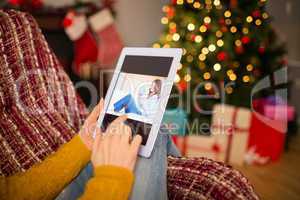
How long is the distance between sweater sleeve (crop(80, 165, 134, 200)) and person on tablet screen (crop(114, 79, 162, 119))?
0.15 meters

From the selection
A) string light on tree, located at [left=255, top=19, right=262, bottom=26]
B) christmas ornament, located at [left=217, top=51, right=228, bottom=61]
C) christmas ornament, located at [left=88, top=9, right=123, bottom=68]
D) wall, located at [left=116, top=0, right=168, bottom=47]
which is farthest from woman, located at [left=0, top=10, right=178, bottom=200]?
wall, located at [left=116, top=0, right=168, bottom=47]

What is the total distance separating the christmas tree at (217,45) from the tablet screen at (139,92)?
1621 millimetres

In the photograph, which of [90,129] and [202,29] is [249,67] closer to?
[202,29]

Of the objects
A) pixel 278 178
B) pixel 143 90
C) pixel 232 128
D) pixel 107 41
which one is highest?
pixel 143 90

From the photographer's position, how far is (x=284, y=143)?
268 centimetres

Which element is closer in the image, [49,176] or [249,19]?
[49,176]

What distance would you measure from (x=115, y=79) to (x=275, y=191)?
1.49 m

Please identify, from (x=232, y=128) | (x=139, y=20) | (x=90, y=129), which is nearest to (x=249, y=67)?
(x=232, y=128)

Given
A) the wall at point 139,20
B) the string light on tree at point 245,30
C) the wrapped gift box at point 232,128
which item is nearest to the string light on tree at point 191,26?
the string light on tree at point 245,30

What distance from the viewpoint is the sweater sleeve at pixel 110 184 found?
2.01 feet

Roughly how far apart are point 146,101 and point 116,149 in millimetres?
150

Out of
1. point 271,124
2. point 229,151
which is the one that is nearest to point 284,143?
point 271,124

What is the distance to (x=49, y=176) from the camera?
798 mm

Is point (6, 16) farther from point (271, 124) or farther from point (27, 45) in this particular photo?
point (271, 124)
